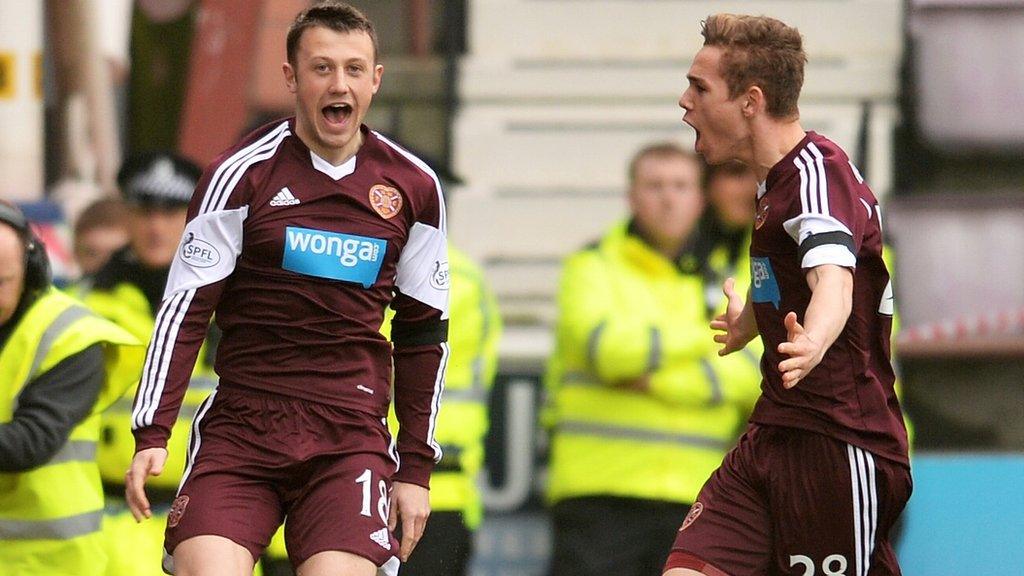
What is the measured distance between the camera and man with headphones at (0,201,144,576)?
5844mm

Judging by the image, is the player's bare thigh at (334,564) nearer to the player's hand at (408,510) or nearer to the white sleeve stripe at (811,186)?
the player's hand at (408,510)

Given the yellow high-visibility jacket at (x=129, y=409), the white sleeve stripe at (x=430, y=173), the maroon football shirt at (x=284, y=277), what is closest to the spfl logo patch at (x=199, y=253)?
the maroon football shirt at (x=284, y=277)

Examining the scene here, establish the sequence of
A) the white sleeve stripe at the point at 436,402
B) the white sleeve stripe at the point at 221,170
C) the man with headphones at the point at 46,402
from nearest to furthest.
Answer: the white sleeve stripe at the point at 221,170 → the white sleeve stripe at the point at 436,402 → the man with headphones at the point at 46,402

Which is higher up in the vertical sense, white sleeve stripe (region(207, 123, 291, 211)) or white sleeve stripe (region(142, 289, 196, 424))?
white sleeve stripe (region(207, 123, 291, 211))

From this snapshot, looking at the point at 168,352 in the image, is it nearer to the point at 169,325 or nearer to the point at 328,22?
the point at 169,325

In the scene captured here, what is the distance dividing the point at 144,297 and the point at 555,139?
3265 millimetres

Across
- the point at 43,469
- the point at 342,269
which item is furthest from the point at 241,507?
the point at 43,469

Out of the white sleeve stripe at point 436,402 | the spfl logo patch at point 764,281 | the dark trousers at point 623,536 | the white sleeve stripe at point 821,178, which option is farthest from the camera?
the dark trousers at point 623,536

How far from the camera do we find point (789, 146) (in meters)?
5.00

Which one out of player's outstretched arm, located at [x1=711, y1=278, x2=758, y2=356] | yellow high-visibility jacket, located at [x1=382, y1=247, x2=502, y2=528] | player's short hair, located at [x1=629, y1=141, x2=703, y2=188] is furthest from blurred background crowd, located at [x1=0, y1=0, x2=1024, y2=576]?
player's outstretched arm, located at [x1=711, y1=278, x2=758, y2=356]

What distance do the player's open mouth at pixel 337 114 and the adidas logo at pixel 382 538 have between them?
3.29ft

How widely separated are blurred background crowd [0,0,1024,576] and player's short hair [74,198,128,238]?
0.04 ft

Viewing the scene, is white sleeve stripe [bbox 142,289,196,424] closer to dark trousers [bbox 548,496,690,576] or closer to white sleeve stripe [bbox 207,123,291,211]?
white sleeve stripe [bbox 207,123,291,211]

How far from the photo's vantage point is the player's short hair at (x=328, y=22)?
516 centimetres
